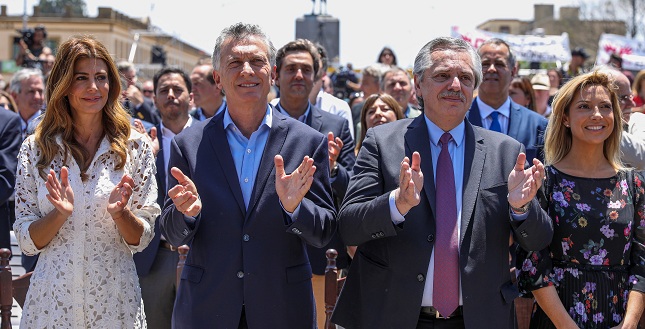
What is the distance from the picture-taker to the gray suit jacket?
420 centimetres

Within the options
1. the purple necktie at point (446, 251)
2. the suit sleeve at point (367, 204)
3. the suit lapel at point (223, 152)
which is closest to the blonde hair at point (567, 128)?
the purple necktie at point (446, 251)

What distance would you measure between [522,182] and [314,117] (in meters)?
2.87

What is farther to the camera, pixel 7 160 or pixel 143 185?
pixel 7 160

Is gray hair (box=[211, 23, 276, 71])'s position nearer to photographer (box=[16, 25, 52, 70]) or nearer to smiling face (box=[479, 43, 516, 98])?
smiling face (box=[479, 43, 516, 98])

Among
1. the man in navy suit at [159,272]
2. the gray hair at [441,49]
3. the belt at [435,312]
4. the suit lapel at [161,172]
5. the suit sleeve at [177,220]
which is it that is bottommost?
the man in navy suit at [159,272]

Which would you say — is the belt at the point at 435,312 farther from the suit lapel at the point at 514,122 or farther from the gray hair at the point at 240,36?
the suit lapel at the point at 514,122

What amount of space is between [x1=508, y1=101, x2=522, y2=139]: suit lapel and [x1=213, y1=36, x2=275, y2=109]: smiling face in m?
2.61

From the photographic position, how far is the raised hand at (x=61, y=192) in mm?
4336

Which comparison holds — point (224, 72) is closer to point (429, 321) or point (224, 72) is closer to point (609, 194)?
point (429, 321)

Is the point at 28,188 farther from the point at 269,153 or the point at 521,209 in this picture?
the point at 521,209

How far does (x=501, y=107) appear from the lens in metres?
6.84

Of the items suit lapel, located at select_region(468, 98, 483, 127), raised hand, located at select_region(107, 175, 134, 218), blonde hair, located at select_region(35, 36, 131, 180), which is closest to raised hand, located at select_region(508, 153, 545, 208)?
raised hand, located at select_region(107, 175, 134, 218)

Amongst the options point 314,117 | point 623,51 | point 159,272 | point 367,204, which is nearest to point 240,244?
point 367,204

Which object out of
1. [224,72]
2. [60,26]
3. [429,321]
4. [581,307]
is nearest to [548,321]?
[581,307]
